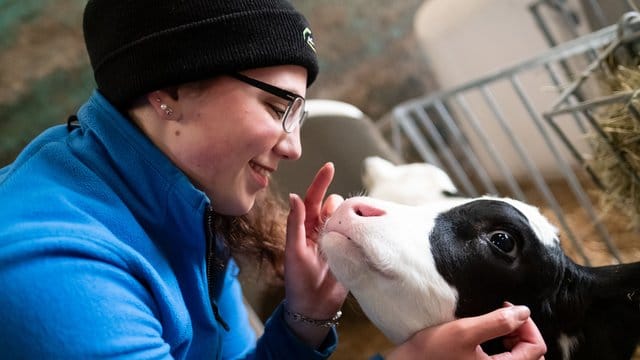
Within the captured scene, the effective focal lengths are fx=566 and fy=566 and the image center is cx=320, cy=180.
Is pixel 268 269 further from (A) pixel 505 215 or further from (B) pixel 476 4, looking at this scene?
(B) pixel 476 4

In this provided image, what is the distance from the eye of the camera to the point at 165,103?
72cm

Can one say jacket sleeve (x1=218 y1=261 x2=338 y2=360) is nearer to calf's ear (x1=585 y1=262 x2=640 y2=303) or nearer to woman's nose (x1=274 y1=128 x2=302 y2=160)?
woman's nose (x1=274 y1=128 x2=302 y2=160)

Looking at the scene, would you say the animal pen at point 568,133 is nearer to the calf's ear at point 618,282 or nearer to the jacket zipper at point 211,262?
the calf's ear at point 618,282

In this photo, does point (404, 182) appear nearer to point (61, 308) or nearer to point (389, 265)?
point (389, 265)

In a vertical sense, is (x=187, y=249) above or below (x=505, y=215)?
above

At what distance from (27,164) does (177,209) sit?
19 centimetres

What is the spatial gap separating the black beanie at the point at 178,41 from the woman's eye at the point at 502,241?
36 cm

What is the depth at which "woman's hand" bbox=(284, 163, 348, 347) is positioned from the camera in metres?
0.91

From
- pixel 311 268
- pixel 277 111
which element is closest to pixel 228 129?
pixel 277 111

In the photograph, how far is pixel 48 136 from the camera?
777 millimetres

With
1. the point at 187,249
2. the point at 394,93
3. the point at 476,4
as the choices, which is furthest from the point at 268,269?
the point at 394,93

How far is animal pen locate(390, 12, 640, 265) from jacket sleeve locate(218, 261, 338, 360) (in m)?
0.64

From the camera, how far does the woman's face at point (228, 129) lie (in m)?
0.70

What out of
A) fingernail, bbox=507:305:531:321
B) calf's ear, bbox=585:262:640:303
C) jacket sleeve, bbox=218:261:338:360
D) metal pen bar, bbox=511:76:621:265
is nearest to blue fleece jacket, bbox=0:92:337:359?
jacket sleeve, bbox=218:261:338:360
